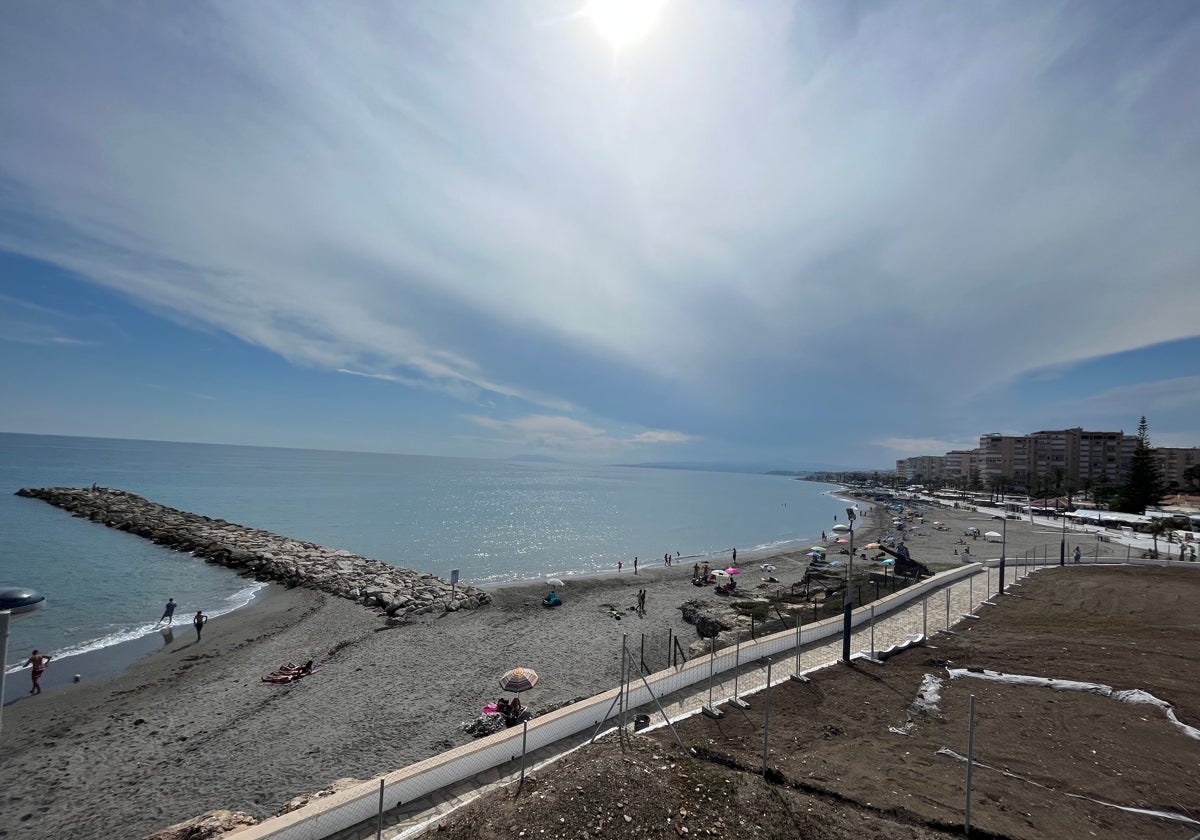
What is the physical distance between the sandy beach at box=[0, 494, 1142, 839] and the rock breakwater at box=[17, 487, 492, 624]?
1.63 metres

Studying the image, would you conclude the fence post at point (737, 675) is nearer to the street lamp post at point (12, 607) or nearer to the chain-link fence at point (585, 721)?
the chain-link fence at point (585, 721)

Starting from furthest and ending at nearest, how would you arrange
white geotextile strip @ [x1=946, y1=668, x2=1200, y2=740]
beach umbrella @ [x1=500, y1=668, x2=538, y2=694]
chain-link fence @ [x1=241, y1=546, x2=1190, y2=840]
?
beach umbrella @ [x1=500, y1=668, x2=538, y2=694] < white geotextile strip @ [x1=946, y1=668, x2=1200, y2=740] < chain-link fence @ [x1=241, y1=546, x2=1190, y2=840]

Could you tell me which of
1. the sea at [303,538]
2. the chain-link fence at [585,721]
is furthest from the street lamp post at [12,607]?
the chain-link fence at [585,721]

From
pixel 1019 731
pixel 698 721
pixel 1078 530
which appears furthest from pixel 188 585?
pixel 1078 530

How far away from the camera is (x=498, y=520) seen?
75312 mm

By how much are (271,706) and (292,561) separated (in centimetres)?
2506

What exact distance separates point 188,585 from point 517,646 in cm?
2581

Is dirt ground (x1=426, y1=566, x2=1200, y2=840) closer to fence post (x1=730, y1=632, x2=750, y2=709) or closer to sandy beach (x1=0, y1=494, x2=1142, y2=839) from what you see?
fence post (x1=730, y1=632, x2=750, y2=709)

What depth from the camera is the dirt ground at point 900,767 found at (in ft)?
25.4

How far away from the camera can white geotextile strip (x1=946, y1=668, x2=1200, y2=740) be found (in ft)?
37.2

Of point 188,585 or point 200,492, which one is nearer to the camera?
point 188,585

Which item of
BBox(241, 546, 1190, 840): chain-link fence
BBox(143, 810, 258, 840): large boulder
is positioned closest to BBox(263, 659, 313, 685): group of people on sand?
BBox(143, 810, 258, 840): large boulder

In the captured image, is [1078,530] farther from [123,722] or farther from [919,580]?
[123,722]

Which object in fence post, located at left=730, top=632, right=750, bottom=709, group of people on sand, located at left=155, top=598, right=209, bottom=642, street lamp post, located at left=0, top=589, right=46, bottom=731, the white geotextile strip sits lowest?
group of people on sand, located at left=155, top=598, right=209, bottom=642
